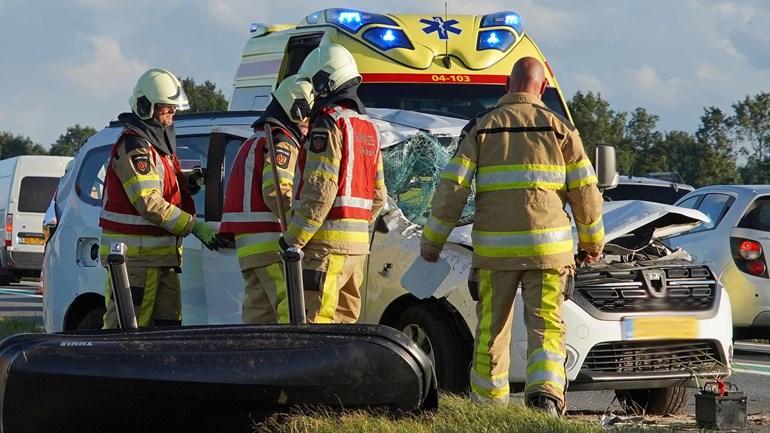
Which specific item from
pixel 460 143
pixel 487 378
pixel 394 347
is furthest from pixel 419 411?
pixel 460 143

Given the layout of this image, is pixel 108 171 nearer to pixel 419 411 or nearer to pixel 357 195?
pixel 357 195

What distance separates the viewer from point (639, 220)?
8.11 m

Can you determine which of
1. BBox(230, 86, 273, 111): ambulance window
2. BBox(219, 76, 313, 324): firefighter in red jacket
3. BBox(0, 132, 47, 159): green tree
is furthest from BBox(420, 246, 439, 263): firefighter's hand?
BBox(0, 132, 47, 159): green tree

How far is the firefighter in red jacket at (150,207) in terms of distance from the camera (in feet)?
26.9

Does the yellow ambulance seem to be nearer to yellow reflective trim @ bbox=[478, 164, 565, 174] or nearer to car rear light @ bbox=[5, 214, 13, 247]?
yellow reflective trim @ bbox=[478, 164, 565, 174]

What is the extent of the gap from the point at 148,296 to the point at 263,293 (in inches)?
29.8

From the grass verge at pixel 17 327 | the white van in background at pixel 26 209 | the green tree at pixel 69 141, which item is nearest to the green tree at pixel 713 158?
the white van in background at pixel 26 209

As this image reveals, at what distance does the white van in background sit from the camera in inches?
928

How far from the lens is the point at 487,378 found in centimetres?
708

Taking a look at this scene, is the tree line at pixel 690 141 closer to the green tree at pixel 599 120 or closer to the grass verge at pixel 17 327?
the green tree at pixel 599 120

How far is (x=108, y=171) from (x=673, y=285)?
124 inches

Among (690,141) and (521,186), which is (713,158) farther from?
(521,186)

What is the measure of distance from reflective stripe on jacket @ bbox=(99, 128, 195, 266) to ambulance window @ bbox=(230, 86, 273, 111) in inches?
165

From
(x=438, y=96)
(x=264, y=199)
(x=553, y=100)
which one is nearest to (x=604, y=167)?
(x=264, y=199)
